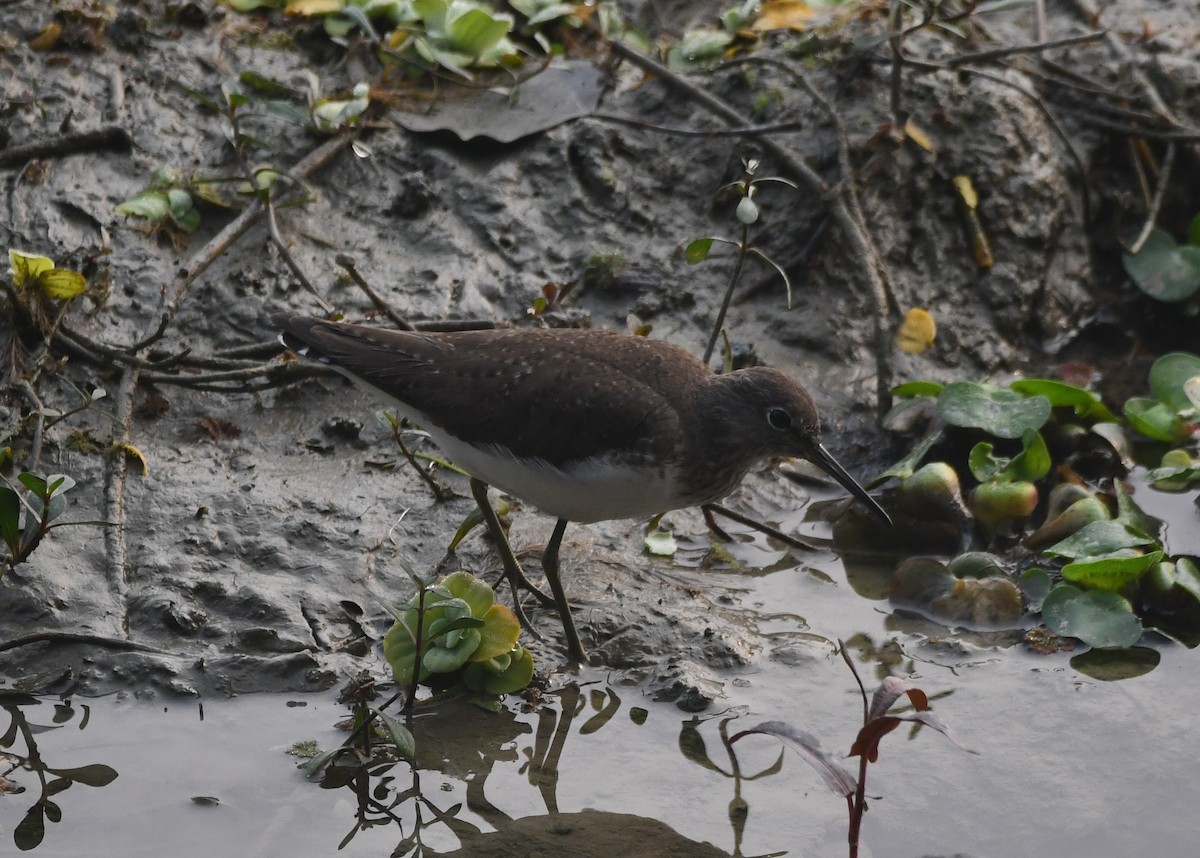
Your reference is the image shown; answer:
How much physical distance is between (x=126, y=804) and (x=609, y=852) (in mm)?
1447

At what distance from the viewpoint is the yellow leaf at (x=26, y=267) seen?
5.33 m

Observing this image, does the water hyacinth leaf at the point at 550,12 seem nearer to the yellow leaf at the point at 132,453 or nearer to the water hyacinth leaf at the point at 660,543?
the water hyacinth leaf at the point at 660,543

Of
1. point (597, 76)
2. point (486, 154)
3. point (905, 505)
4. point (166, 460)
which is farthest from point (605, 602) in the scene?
point (597, 76)

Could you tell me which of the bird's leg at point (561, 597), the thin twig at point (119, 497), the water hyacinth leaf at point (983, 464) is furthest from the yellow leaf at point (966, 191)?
the thin twig at point (119, 497)

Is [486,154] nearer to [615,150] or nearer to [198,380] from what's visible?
[615,150]

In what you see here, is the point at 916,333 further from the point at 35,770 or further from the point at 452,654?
the point at 35,770

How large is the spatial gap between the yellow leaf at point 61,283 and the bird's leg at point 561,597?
227 centimetres

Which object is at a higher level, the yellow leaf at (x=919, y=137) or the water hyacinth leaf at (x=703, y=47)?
the water hyacinth leaf at (x=703, y=47)

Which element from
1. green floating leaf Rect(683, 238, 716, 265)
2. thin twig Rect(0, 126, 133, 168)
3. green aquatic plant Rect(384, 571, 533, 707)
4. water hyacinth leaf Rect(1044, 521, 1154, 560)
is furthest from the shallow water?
thin twig Rect(0, 126, 133, 168)

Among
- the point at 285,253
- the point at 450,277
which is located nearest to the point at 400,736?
the point at 285,253

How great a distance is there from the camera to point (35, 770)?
4055 mm

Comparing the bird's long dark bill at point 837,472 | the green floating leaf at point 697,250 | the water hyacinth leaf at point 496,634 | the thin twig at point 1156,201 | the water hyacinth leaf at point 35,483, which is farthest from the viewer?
the thin twig at point 1156,201

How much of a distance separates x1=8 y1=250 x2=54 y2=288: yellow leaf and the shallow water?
75.7 inches

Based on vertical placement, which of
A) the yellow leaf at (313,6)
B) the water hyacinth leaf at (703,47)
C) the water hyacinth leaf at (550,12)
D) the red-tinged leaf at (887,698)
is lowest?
the red-tinged leaf at (887,698)
